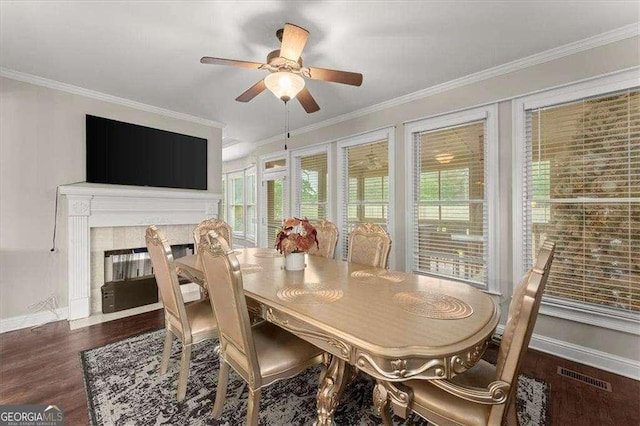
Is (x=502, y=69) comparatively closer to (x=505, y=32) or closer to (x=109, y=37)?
(x=505, y=32)

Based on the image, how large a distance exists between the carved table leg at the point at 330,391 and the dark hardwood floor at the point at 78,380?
1354mm

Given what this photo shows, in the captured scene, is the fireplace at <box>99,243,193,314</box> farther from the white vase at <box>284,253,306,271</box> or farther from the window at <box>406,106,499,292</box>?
the window at <box>406,106,499,292</box>

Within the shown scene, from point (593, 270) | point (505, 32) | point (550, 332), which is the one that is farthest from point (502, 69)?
point (550, 332)

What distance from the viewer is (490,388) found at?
1.05m

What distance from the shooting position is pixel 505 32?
7.37ft

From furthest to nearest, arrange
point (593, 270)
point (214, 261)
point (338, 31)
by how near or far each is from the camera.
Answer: point (593, 270) → point (338, 31) → point (214, 261)

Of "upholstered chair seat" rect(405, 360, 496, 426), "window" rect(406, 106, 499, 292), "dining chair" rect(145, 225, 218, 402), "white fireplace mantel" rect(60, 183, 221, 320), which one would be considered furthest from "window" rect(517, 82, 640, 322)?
"white fireplace mantel" rect(60, 183, 221, 320)

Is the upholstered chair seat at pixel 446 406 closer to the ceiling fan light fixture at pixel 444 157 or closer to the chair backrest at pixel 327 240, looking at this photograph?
the chair backrest at pixel 327 240

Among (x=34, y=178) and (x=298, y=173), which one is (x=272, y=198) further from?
(x=34, y=178)

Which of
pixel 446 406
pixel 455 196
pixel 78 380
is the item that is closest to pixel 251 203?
pixel 455 196

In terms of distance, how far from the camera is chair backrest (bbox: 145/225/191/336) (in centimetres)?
180

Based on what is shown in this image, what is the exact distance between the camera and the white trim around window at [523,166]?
224 cm

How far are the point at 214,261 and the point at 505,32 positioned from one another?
2.67 metres
